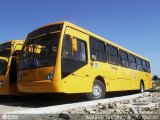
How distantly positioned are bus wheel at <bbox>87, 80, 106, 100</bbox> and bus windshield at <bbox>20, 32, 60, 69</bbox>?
2.49m

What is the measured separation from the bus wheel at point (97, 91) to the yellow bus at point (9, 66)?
116 inches

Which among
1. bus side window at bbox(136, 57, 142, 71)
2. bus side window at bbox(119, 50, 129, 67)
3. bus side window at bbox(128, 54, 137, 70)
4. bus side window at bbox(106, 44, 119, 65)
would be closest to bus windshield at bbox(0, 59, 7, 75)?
bus side window at bbox(106, 44, 119, 65)

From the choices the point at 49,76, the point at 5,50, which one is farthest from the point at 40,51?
the point at 5,50

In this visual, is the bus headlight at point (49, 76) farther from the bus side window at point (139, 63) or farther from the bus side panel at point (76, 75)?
the bus side window at point (139, 63)

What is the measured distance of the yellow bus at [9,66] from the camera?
39.8ft

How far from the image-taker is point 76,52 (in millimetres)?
11414

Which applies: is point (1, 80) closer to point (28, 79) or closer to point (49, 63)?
point (28, 79)

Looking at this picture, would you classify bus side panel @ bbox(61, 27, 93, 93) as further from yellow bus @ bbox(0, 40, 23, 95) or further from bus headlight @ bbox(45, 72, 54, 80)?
yellow bus @ bbox(0, 40, 23, 95)

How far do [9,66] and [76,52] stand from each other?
2784mm

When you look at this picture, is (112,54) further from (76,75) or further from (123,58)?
(76,75)

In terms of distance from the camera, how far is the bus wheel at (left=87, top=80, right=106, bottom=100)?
40.8ft

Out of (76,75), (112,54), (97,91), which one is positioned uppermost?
(112,54)

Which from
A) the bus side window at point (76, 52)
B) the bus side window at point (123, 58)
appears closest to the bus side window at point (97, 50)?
the bus side window at point (76, 52)

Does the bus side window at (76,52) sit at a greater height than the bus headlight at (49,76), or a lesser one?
greater
